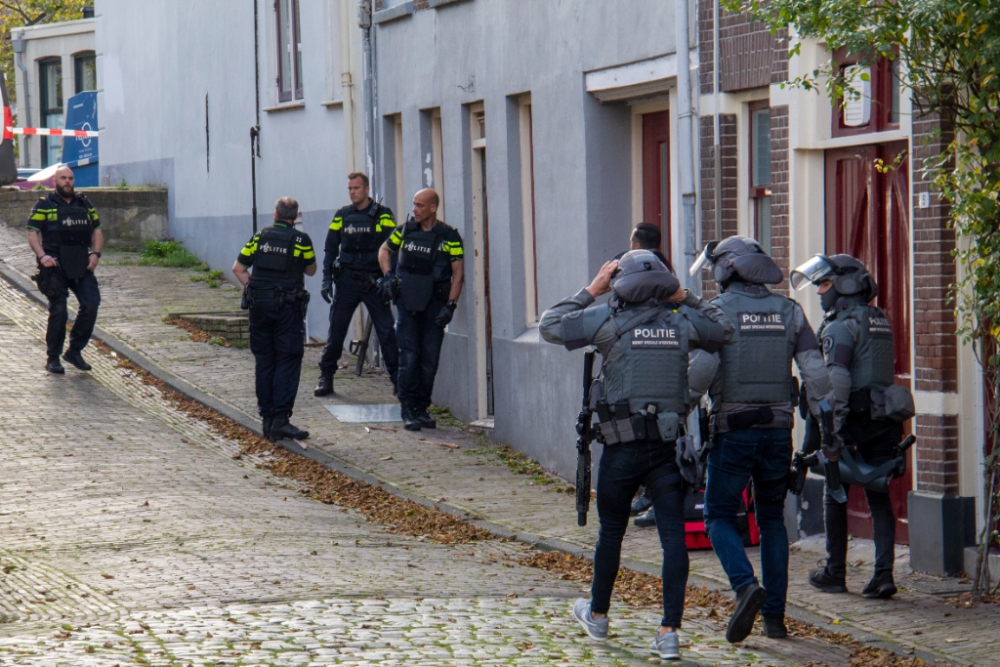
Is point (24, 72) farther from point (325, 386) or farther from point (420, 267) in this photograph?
point (420, 267)

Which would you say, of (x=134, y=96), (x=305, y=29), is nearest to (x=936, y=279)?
(x=305, y=29)

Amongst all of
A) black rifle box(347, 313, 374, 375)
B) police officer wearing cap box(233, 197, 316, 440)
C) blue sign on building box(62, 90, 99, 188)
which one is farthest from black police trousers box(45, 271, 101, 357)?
blue sign on building box(62, 90, 99, 188)

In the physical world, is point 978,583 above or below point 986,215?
below

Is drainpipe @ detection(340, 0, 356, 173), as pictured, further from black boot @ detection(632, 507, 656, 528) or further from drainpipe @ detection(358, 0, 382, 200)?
black boot @ detection(632, 507, 656, 528)

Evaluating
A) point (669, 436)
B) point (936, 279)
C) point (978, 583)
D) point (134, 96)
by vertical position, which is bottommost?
point (978, 583)

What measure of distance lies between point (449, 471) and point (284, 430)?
1582 mm

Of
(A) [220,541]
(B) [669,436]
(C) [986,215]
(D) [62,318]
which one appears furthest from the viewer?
(D) [62,318]

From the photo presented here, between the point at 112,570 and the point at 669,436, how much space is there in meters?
3.25

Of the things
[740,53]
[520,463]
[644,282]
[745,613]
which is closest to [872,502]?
[745,613]

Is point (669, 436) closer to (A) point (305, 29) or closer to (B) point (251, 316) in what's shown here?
(B) point (251, 316)

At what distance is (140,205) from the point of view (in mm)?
24500

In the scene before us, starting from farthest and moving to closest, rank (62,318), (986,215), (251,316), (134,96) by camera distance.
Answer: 1. (134,96)
2. (62,318)
3. (251,316)
4. (986,215)

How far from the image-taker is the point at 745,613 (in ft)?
22.3

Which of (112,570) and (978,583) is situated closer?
(978,583)
